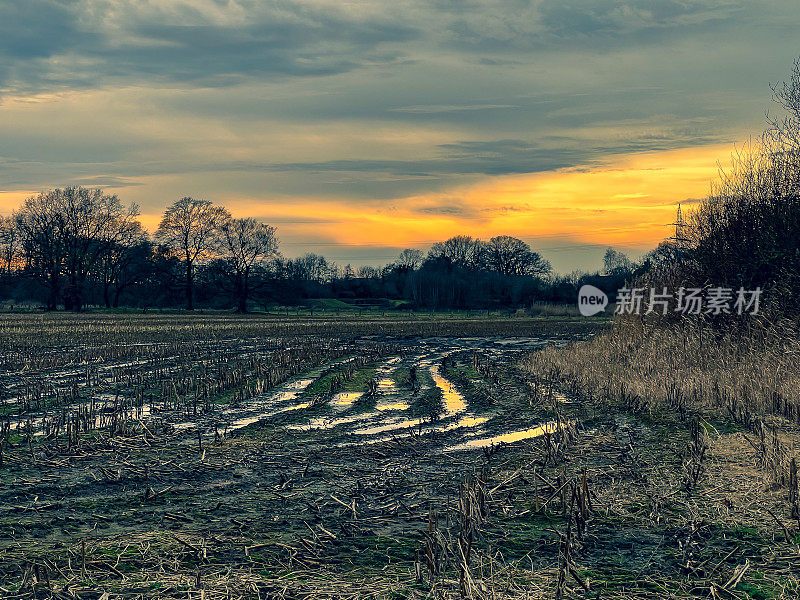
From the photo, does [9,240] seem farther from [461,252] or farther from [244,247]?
[461,252]

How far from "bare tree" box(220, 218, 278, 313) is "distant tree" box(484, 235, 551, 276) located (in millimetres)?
48904

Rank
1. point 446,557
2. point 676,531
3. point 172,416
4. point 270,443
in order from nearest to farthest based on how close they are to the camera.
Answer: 1. point 446,557
2. point 676,531
3. point 270,443
4. point 172,416

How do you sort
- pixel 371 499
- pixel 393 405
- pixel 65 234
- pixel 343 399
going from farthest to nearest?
1. pixel 65 234
2. pixel 343 399
3. pixel 393 405
4. pixel 371 499

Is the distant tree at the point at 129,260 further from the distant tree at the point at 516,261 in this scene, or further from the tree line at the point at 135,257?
the distant tree at the point at 516,261

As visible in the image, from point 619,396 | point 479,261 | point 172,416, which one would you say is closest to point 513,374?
point 619,396

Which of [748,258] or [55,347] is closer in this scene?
[748,258]

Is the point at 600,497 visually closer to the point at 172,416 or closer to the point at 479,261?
the point at 172,416

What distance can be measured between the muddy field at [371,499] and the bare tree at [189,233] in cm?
5425

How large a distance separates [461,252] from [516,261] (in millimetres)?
9586

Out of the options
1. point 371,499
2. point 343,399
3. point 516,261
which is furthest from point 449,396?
point 516,261

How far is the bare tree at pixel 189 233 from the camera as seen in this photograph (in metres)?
65.2

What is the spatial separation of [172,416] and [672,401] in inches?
332

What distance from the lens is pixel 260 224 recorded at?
68.4m

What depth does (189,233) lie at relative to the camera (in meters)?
65.6
